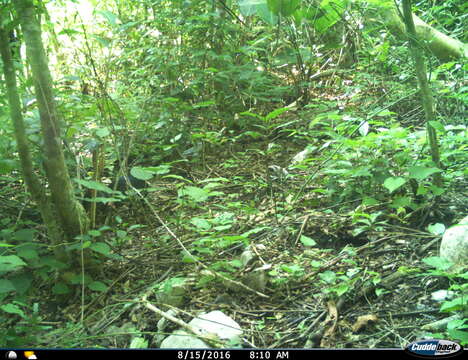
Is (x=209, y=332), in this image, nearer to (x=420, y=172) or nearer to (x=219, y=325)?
(x=219, y=325)

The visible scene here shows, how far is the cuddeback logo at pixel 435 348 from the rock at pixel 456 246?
32 cm

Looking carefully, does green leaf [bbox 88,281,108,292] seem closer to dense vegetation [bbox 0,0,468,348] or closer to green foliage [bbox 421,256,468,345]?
dense vegetation [bbox 0,0,468,348]

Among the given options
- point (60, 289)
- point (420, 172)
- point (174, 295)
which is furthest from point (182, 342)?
point (420, 172)

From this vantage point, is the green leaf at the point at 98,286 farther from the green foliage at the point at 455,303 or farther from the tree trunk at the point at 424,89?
the tree trunk at the point at 424,89

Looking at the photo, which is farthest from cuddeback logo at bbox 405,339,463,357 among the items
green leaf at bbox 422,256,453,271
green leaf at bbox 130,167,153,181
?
green leaf at bbox 130,167,153,181

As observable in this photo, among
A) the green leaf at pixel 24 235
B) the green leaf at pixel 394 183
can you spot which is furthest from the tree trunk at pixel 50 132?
the green leaf at pixel 394 183

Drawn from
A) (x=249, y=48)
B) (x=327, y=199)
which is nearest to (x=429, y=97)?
(x=327, y=199)

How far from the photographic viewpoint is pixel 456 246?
48.8 inches

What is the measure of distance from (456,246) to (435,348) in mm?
397

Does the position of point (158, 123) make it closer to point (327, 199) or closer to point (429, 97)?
point (327, 199)

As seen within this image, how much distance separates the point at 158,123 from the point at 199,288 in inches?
51.4

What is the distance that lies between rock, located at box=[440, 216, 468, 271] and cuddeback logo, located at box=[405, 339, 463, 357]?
321 mm

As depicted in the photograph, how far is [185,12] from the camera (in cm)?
285

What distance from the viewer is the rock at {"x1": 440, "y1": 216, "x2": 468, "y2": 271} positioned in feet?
3.97
